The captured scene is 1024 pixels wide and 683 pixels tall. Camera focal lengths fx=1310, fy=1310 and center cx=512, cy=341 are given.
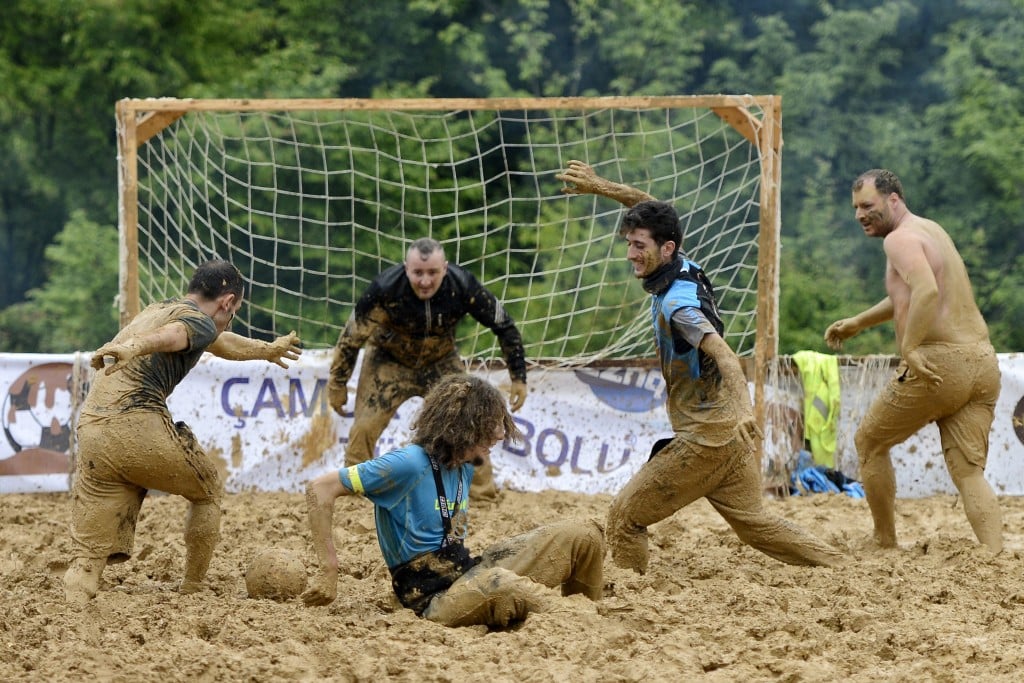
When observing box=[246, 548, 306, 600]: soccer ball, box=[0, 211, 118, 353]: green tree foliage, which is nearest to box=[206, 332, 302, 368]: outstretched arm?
box=[246, 548, 306, 600]: soccer ball

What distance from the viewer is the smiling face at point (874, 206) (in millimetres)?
6633

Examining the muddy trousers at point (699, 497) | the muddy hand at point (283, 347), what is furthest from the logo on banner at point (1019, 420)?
the muddy hand at point (283, 347)

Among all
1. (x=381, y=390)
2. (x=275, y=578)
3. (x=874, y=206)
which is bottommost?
(x=275, y=578)

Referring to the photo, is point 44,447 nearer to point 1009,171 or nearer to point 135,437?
point 135,437

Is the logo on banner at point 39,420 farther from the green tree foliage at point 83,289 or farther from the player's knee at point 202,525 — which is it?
the green tree foliage at point 83,289

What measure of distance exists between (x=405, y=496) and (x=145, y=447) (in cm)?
136

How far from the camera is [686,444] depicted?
6.07 meters

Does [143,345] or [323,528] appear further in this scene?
[143,345]

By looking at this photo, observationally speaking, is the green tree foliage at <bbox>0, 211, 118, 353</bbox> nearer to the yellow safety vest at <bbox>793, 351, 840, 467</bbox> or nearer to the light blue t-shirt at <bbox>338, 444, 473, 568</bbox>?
the yellow safety vest at <bbox>793, 351, 840, 467</bbox>

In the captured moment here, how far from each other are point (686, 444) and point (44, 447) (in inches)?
192

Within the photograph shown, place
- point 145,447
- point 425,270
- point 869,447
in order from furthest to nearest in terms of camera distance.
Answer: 1. point 425,270
2. point 869,447
3. point 145,447

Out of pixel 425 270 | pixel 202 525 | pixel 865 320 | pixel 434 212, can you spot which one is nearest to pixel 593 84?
pixel 434 212

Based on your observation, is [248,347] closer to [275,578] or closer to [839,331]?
[275,578]

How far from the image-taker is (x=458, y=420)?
16.2 ft
